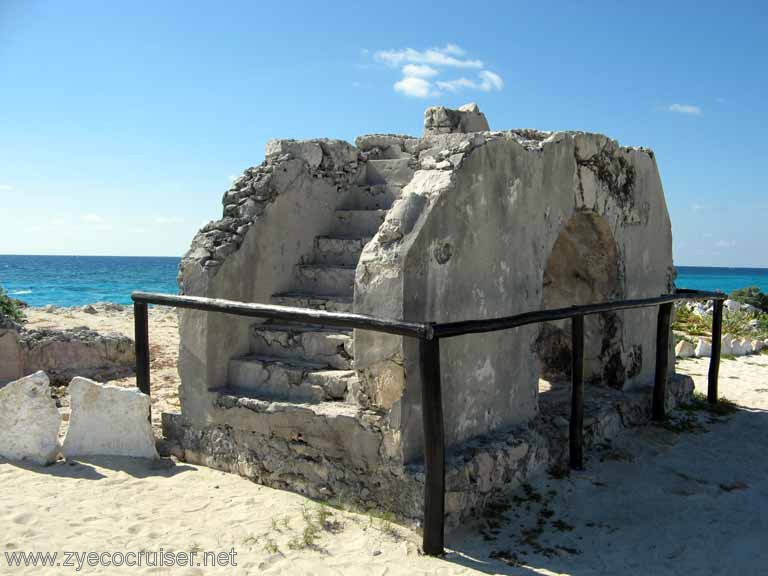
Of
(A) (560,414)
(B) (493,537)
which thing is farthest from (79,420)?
(A) (560,414)

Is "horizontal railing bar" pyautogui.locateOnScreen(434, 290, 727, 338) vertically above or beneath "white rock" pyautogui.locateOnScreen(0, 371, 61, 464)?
above

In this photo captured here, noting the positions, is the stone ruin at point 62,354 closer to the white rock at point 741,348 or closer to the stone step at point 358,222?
the stone step at point 358,222

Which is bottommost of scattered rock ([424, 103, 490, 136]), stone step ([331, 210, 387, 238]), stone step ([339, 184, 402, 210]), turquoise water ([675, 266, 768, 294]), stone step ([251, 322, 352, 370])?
turquoise water ([675, 266, 768, 294])

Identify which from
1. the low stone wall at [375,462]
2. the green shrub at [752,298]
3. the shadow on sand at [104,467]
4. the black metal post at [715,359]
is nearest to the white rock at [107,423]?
the shadow on sand at [104,467]

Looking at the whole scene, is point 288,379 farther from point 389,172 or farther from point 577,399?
point 389,172

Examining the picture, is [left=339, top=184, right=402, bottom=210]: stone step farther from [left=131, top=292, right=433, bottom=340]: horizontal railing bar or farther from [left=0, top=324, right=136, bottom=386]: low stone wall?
[left=0, top=324, right=136, bottom=386]: low stone wall

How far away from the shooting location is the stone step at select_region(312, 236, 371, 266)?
573 cm

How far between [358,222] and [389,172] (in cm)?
65

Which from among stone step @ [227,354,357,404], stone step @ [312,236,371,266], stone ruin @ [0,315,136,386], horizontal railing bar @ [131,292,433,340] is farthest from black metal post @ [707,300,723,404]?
stone ruin @ [0,315,136,386]

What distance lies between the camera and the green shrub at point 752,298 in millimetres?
18562

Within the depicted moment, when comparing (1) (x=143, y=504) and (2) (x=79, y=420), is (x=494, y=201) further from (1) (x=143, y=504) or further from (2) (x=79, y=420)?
(2) (x=79, y=420)

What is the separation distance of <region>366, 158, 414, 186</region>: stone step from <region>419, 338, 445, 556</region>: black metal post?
284 cm

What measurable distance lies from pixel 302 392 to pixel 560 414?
7.89 feet

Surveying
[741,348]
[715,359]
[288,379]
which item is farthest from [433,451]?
[741,348]
